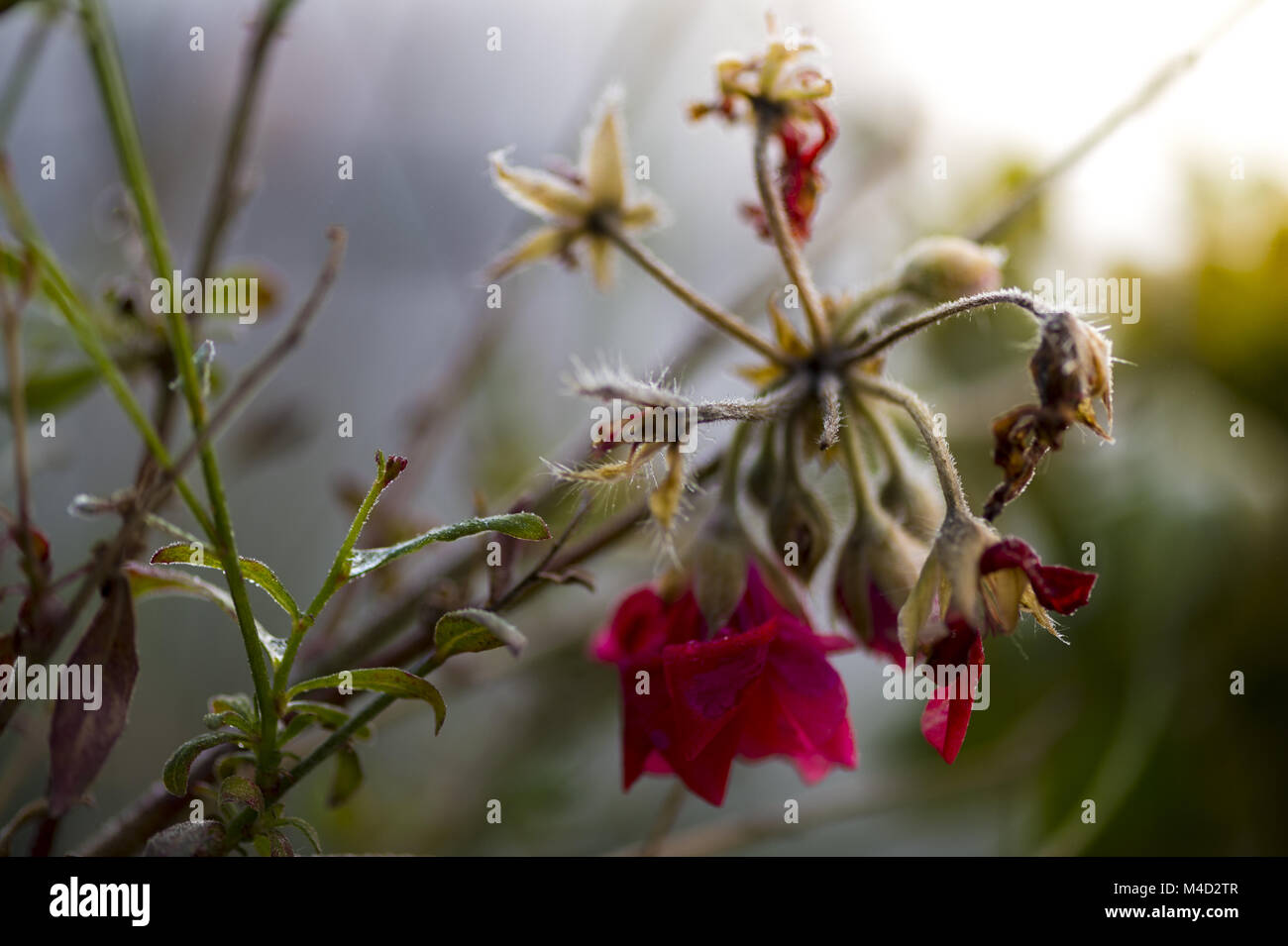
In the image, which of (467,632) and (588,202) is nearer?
(467,632)

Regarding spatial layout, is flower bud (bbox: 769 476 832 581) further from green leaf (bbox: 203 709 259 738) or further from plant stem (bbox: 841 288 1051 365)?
green leaf (bbox: 203 709 259 738)

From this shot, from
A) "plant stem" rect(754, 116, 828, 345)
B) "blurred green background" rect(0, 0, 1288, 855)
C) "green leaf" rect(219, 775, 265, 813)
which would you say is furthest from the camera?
"blurred green background" rect(0, 0, 1288, 855)

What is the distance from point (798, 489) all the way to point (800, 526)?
13 mm

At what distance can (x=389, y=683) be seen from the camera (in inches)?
10.6

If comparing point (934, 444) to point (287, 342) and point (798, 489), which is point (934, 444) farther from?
point (287, 342)

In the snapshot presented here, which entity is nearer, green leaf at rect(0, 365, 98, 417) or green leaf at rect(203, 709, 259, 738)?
green leaf at rect(203, 709, 259, 738)

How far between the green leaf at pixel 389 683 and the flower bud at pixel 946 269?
0.23 m

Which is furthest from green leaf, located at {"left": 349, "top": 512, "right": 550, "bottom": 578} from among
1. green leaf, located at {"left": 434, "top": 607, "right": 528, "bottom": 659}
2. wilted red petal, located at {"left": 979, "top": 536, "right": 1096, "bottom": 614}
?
wilted red petal, located at {"left": 979, "top": 536, "right": 1096, "bottom": 614}

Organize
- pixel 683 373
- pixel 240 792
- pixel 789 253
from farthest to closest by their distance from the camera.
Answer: pixel 683 373 < pixel 789 253 < pixel 240 792

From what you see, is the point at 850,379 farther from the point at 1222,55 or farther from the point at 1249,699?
the point at 1249,699

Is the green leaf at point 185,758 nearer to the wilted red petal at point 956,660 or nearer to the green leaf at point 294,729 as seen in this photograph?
the green leaf at point 294,729

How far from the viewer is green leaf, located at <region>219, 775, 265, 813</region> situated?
0.25 m

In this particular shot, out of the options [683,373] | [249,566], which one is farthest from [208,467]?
[683,373]
